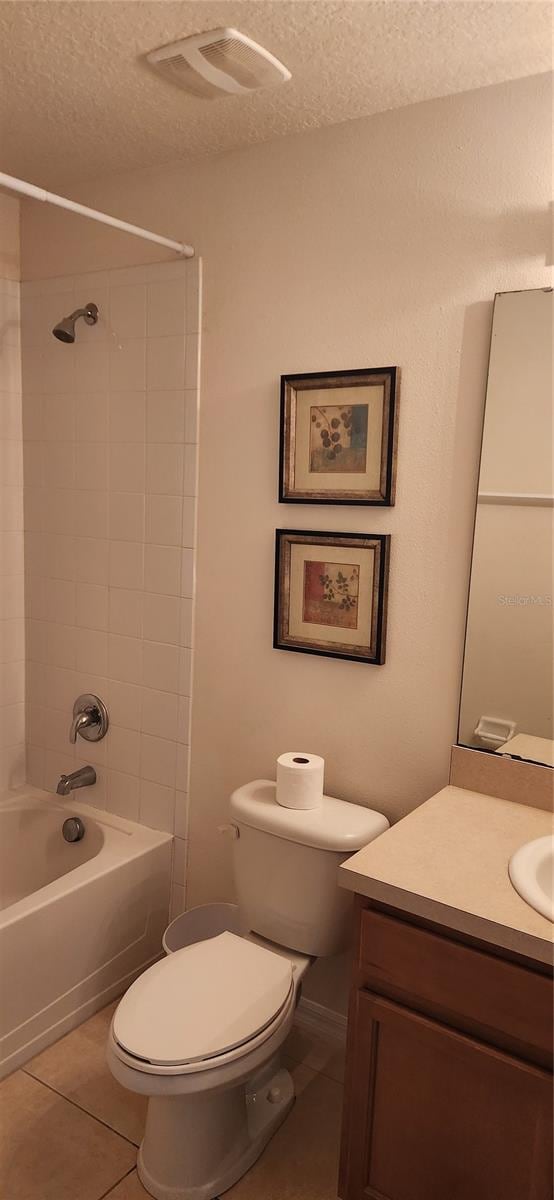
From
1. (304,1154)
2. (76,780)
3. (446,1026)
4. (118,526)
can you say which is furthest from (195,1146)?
(118,526)

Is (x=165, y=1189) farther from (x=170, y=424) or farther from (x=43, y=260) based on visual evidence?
(x=43, y=260)

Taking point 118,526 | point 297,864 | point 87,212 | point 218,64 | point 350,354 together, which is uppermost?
point 218,64

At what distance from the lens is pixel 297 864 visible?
1907 mm

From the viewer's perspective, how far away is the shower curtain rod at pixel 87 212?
5.46 ft

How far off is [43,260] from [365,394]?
131 centimetres

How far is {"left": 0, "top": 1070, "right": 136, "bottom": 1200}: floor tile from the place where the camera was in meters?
1.73

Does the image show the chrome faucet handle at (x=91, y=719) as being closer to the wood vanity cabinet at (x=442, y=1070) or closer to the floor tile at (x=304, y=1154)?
the floor tile at (x=304, y=1154)

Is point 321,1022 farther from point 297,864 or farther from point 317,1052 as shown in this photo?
point 297,864

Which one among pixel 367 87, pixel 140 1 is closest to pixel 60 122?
pixel 140 1

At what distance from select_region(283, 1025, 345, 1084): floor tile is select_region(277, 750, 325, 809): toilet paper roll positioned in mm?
739

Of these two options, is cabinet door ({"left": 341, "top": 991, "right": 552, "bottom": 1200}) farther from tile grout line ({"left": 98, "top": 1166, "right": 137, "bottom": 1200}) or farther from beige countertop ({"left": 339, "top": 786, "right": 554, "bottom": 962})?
tile grout line ({"left": 98, "top": 1166, "right": 137, "bottom": 1200})

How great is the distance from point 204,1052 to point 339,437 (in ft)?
4.61

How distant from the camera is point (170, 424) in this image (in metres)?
2.34

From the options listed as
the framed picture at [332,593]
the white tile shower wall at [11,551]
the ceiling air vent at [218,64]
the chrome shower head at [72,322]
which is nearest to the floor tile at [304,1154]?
the framed picture at [332,593]
